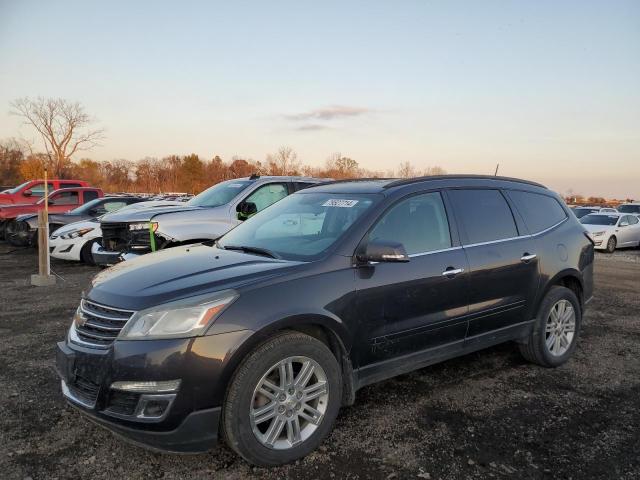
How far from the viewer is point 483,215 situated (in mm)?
4262

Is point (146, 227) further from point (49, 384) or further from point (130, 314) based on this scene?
point (130, 314)

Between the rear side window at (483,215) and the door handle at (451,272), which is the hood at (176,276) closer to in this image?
the door handle at (451,272)

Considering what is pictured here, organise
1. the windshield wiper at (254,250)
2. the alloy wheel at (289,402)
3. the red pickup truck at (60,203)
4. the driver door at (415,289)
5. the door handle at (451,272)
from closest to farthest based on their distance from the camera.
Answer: the alloy wheel at (289,402) < the driver door at (415,289) < the windshield wiper at (254,250) < the door handle at (451,272) < the red pickup truck at (60,203)

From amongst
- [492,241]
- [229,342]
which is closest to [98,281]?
[229,342]

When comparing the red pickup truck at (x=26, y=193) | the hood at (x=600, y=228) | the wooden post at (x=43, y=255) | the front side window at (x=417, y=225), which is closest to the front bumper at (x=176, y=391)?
the front side window at (x=417, y=225)

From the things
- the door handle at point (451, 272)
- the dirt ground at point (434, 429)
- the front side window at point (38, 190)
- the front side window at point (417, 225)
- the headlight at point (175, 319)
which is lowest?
the dirt ground at point (434, 429)

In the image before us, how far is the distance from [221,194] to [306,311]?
18.6 ft

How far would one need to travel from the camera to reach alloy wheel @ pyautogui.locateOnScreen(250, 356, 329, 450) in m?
2.88

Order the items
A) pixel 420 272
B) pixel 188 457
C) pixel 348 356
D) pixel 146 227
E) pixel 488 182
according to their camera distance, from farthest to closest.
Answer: pixel 146 227
pixel 488 182
pixel 420 272
pixel 348 356
pixel 188 457

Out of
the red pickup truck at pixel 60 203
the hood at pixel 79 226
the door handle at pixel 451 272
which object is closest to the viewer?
the door handle at pixel 451 272

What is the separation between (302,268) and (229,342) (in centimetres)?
Answer: 68

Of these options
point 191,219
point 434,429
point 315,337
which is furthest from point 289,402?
point 191,219

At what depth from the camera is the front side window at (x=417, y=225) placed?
3635mm

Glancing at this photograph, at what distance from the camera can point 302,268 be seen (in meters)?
3.11
